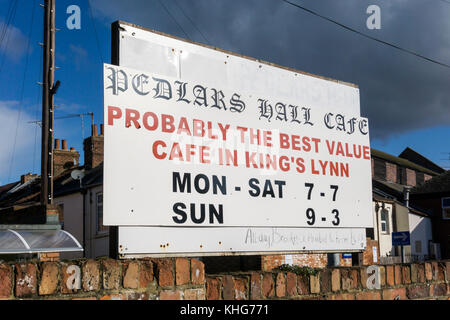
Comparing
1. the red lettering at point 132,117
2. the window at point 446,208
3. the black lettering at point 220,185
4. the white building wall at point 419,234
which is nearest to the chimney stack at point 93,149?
the white building wall at point 419,234

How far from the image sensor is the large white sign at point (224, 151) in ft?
12.7

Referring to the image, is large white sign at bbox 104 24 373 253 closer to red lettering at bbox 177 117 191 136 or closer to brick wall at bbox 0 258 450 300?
red lettering at bbox 177 117 191 136

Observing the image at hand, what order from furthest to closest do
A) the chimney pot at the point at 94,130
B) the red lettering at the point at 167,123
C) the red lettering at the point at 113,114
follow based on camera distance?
the chimney pot at the point at 94,130, the red lettering at the point at 167,123, the red lettering at the point at 113,114

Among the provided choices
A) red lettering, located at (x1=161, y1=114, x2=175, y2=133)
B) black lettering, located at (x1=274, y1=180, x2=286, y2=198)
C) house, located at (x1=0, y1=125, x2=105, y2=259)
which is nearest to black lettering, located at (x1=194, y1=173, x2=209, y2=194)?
red lettering, located at (x1=161, y1=114, x2=175, y2=133)

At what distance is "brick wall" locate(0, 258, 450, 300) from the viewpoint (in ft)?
9.96

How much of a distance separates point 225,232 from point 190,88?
114cm

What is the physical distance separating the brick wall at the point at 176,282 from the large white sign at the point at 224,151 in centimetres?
35

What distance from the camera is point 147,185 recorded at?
3.91 meters

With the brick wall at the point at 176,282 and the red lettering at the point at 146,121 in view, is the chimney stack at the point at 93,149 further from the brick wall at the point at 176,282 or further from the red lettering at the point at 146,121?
the red lettering at the point at 146,121

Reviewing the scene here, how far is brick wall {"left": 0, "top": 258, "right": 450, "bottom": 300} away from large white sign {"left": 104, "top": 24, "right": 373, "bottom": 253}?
Answer: 0.35 meters

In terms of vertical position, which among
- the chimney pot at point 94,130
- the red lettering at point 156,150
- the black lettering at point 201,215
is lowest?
the black lettering at point 201,215

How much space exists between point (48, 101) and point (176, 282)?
715 inches

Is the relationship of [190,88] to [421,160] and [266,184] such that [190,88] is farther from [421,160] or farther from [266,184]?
[421,160]
